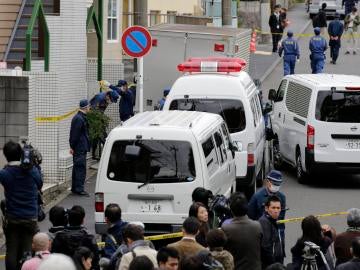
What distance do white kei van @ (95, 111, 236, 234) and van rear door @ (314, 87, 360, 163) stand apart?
6906 mm

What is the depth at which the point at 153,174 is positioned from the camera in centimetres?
1485

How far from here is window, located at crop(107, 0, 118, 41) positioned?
1348 inches

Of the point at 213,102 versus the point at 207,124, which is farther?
the point at 213,102

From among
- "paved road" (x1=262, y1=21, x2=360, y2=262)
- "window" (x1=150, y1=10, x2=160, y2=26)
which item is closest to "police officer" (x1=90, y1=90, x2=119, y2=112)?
"paved road" (x1=262, y1=21, x2=360, y2=262)

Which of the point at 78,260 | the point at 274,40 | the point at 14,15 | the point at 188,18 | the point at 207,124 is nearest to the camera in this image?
the point at 78,260

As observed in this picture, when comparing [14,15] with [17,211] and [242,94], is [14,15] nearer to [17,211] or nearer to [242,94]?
[242,94]

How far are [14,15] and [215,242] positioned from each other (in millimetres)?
14453

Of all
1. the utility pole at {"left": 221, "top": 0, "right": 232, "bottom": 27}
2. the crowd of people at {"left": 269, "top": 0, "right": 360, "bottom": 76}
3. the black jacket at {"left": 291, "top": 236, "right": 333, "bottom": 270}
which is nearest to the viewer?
the black jacket at {"left": 291, "top": 236, "right": 333, "bottom": 270}

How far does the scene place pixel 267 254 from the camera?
12.2 metres

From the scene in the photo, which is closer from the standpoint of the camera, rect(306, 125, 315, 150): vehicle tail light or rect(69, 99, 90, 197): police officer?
rect(69, 99, 90, 197): police officer

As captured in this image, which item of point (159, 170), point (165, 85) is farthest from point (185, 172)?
point (165, 85)

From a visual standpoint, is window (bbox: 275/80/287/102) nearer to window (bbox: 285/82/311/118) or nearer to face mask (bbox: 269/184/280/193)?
window (bbox: 285/82/311/118)

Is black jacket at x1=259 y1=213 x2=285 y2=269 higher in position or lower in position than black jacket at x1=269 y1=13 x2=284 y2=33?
lower

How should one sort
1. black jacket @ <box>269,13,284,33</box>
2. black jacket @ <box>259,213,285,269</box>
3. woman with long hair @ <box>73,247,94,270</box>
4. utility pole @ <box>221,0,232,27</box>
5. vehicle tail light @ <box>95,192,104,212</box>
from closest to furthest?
woman with long hair @ <box>73,247,94,270</box>
black jacket @ <box>259,213,285,269</box>
vehicle tail light @ <box>95,192,104,212</box>
utility pole @ <box>221,0,232,27</box>
black jacket @ <box>269,13,284,33</box>
